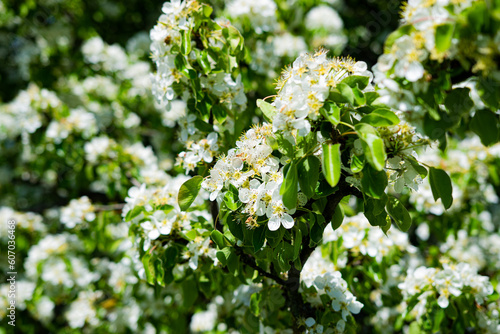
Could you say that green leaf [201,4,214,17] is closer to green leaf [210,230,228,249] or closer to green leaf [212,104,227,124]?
green leaf [212,104,227,124]

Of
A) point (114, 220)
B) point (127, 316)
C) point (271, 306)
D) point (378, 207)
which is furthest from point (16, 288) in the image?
point (378, 207)

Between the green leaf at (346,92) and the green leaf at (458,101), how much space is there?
1.02 ft

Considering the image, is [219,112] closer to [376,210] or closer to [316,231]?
[316,231]

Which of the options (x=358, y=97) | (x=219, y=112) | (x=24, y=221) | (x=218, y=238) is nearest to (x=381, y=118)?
(x=358, y=97)

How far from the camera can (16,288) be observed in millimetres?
4398

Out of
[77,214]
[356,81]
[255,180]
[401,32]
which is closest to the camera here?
[401,32]

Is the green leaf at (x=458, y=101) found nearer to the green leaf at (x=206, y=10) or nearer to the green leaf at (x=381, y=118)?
the green leaf at (x=381, y=118)

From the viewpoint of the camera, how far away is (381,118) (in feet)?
4.43

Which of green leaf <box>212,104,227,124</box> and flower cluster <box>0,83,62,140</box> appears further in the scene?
flower cluster <box>0,83,62,140</box>

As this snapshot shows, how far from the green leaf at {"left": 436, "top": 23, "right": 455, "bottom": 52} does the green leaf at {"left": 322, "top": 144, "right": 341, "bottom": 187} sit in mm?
418

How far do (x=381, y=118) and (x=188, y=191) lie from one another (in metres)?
0.90

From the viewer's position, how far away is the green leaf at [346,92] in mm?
1349

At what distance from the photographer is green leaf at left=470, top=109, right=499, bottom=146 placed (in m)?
1.34

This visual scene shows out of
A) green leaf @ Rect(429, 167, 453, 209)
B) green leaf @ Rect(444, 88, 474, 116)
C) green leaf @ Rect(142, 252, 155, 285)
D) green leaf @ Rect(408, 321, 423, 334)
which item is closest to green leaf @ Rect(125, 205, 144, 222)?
green leaf @ Rect(142, 252, 155, 285)
